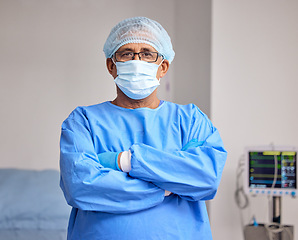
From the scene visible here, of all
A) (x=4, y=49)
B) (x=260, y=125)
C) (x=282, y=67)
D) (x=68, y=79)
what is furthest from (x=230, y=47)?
(x=4, y=49)

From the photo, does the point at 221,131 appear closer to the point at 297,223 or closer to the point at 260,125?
the point at 260,125

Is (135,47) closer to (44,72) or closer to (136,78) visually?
(136,78)

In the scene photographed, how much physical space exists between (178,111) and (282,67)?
5.64 feet

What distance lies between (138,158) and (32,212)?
1.33 meters

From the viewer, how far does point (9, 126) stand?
3.05 m

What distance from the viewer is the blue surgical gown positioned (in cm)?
125

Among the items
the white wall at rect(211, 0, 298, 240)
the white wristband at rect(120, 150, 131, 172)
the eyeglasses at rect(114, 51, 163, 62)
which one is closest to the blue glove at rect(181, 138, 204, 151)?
the white wristband at rect(120, 150, 131, 172)

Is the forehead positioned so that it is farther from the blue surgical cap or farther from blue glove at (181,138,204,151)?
blue glove at (181,138,204,151)

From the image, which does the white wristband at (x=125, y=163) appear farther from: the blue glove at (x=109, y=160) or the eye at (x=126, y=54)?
the eye at (x=126, y=54)

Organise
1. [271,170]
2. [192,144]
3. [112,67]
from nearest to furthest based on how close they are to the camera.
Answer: [192,144] < [112,67] < [271,170]

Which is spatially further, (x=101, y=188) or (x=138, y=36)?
(x=138, y=36)

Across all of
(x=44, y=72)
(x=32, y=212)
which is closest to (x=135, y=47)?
(x=32, y=212)

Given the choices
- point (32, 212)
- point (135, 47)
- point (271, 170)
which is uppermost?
point (135, 47)

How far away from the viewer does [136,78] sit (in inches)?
54.9
